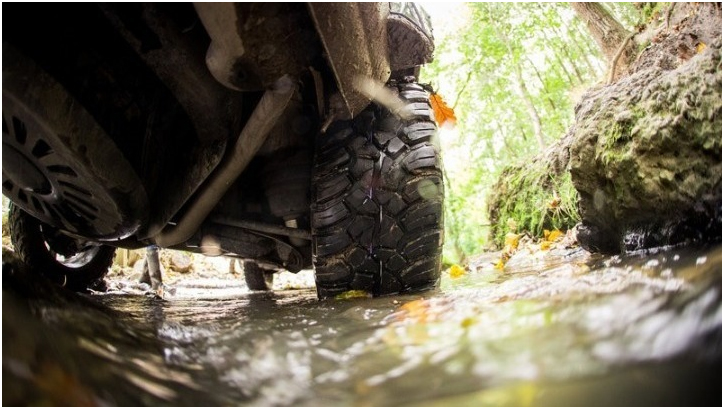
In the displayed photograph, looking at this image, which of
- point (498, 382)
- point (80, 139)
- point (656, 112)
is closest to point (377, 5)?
point (80, 139)

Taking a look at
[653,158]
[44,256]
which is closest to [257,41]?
[653,158]

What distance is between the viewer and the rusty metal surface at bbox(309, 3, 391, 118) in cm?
93

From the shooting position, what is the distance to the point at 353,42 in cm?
103

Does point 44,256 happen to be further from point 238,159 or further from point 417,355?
point 417,355

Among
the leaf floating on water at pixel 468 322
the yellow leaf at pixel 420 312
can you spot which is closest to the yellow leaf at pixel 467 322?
the leaf floating on water at pixel 468 322

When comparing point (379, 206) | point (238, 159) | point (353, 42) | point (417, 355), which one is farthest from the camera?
point (379, 206)

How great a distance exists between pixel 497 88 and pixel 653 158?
29.6ft

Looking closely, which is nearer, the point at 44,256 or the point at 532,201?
the point at 44,256

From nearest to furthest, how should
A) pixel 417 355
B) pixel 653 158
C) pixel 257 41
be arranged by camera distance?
pixel 417 355
pixel 257 41
pixel 653 158

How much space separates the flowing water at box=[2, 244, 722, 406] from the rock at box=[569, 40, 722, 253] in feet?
1.50

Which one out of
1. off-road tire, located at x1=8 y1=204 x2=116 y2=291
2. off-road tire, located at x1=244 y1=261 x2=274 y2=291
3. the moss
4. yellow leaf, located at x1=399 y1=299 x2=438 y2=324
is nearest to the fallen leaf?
the moss

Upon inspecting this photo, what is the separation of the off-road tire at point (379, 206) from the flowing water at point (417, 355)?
619 mm

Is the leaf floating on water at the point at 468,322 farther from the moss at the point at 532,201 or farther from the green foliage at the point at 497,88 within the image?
the green foliage at the point at 497,88

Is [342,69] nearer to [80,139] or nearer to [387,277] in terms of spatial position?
[80,139]
